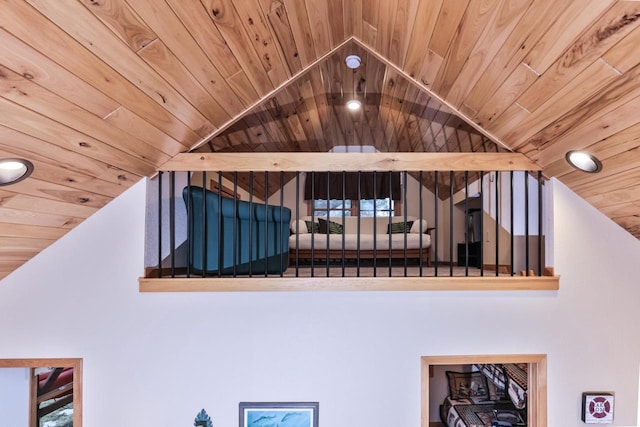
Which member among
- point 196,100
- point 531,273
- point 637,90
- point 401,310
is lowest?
point 401,310

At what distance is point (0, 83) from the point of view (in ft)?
3.92

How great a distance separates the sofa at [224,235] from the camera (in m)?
2.46

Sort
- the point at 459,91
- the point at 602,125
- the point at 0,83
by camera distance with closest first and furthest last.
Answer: the point at 0,83
the point at 602,125
the point at 459,91

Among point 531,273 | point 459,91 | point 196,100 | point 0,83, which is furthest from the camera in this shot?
point 531,273

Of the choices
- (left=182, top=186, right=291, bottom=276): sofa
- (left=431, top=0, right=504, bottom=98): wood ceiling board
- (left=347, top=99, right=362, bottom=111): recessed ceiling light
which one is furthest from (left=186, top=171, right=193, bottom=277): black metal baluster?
(left=347, top=99, right=362, bottom=111): recessed ceiling light

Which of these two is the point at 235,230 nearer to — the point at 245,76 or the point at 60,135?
the point at 245,76

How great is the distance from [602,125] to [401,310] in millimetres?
1542

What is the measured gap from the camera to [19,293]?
7.55ft

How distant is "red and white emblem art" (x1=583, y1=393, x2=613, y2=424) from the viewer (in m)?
2.35

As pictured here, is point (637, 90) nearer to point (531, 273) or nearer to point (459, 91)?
point (459, 91)

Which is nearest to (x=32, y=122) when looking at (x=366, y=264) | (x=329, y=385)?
(x=329, y=385)

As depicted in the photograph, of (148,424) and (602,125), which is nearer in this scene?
(602,125)

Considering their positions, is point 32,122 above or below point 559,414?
above

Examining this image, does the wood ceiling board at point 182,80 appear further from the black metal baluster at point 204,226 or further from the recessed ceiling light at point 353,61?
the recessed ceiling light at point 353,61
